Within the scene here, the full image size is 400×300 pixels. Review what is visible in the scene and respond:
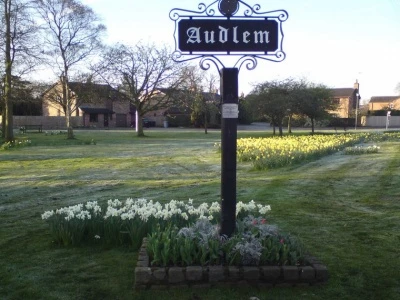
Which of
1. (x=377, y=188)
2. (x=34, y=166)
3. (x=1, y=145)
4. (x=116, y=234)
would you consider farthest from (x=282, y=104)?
(x=116, y=234)

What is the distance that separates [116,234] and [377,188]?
6.91m

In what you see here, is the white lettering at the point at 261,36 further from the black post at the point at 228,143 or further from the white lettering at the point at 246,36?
the black post at the point at 228,143

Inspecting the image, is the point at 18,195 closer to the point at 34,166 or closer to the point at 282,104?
the point at 34,166

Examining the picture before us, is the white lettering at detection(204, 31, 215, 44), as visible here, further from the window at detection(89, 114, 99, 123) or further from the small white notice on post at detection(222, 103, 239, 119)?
the window at detection(89, 114, 99, 123)

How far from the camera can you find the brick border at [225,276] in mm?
4094

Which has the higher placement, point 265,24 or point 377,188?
point 265,24

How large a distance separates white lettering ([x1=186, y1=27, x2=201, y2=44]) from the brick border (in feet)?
7.82

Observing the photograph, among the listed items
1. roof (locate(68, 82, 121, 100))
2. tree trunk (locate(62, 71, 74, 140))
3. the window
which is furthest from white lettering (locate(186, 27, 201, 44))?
the window

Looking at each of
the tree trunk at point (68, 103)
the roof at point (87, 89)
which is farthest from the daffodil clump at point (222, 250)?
the roof at point (87, 89)

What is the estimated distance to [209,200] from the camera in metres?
8.81

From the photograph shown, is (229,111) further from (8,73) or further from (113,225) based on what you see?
(8,73)

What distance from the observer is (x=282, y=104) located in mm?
41000

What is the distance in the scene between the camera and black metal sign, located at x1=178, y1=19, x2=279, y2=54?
15.4 ft

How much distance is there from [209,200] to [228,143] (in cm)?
423
